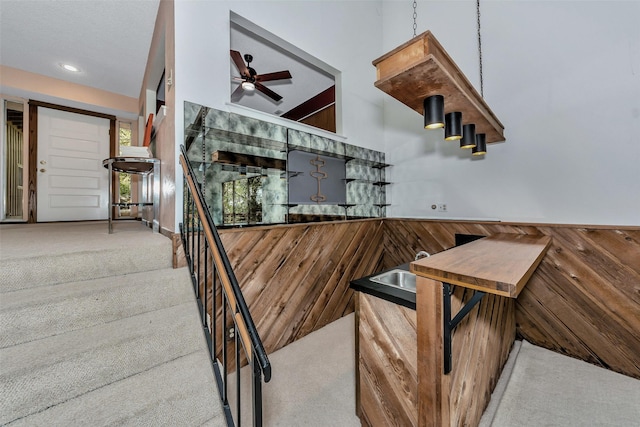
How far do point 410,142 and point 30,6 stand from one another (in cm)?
481

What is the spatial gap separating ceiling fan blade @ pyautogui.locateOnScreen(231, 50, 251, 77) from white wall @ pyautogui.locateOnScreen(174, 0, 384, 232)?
30.2 inches

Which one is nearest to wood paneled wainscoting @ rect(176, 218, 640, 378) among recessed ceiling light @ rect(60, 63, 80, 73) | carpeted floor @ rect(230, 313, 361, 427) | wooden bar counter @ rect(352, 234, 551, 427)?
carpeted floor @ rect(230, 313, 361, 427)

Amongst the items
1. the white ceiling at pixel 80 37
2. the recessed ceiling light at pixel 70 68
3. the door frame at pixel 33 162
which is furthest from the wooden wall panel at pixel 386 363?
the door frame at pixel 33 162

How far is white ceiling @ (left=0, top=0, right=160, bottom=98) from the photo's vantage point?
2.82 meters

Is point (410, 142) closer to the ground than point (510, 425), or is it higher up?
higher up

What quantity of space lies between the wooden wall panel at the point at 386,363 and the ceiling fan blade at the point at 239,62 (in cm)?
335

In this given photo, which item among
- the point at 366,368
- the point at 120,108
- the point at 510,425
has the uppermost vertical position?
the point at 120,108

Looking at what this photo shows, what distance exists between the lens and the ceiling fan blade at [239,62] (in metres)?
3.26

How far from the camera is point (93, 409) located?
3.45 feet

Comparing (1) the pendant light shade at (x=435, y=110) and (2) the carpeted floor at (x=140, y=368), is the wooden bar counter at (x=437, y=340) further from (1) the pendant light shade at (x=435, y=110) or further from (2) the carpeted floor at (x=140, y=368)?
(1) the pendant light shade at (x=435, y=110)

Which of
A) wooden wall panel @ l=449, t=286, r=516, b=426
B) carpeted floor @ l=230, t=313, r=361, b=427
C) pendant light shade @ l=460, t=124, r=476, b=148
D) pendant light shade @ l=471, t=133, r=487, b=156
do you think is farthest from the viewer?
pendant light shade @ l=471, t=133, r=487, b=156

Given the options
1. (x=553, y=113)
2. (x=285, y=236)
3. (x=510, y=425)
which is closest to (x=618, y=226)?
(x=553, y=113)

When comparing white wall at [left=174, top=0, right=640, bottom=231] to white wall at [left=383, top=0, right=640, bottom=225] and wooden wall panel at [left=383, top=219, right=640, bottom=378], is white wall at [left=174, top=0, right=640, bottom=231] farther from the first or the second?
wooden wall panel at [left=383, top=219, right=640, bottom=378]

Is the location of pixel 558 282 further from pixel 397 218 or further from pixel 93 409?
pixel 93 409
